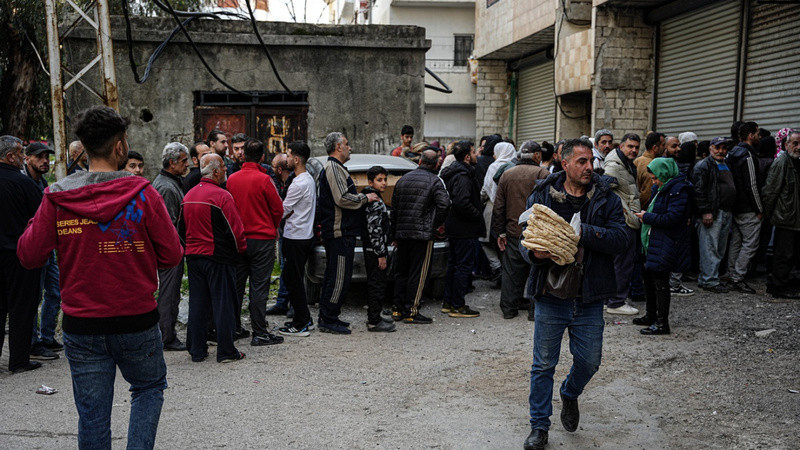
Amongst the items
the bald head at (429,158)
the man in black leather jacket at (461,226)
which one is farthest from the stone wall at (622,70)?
the bald head at (429,158)

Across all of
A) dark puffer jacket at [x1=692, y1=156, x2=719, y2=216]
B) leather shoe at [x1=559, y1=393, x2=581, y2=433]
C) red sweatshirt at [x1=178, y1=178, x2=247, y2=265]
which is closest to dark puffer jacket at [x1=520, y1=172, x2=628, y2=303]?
leather shoe at [x1=559, y1=393, x2=581, y2=433]

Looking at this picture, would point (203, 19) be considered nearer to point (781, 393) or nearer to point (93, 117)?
point (93, 117)

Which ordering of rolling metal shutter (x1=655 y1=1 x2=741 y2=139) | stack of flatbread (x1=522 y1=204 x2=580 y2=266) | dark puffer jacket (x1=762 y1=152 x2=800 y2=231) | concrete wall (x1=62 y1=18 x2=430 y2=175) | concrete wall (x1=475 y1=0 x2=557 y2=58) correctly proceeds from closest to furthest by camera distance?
stack of flatbread (x1=522 y1=204 x2=580 y2=266)
dark puffer jacket (x1=762 y1=152 x2=800 y2=231)
rolling metal shutter (x1=655 y1=1 x2=741 y2=139)
concrete wall (x1=62 y1=18 x2=430 y2=175)
concrete wall (x1=475 y1=0 x2=557 y2=58)

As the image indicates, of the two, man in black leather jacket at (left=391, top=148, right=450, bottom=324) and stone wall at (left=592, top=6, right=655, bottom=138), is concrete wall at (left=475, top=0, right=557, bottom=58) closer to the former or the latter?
stone wall at (left=592, top=6, right=655, bottom=138)

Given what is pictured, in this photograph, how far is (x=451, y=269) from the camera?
831cm

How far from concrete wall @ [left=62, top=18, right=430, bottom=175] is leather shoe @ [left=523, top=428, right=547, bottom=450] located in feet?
31.6

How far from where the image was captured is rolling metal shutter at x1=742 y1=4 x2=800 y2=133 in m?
10.7

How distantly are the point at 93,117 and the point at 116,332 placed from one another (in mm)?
1020

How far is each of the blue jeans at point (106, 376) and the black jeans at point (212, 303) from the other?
296 centimetres

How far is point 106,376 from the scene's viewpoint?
3227 millimetres

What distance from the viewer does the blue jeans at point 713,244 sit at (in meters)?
9.09

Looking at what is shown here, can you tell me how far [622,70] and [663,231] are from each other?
28.2ft

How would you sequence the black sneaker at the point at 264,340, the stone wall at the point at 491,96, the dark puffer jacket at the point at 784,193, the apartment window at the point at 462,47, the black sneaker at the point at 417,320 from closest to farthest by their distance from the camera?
the black sneaker at the point at 264,340 → the black sneaker at the point at 417,320 → the dark puffer jacket at the point at 784,193 → the stone wall at the point at 491,96 → the apartment window at the point at 462,47

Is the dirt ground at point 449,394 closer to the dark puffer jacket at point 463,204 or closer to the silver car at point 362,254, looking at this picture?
the silver car at point 362,254
